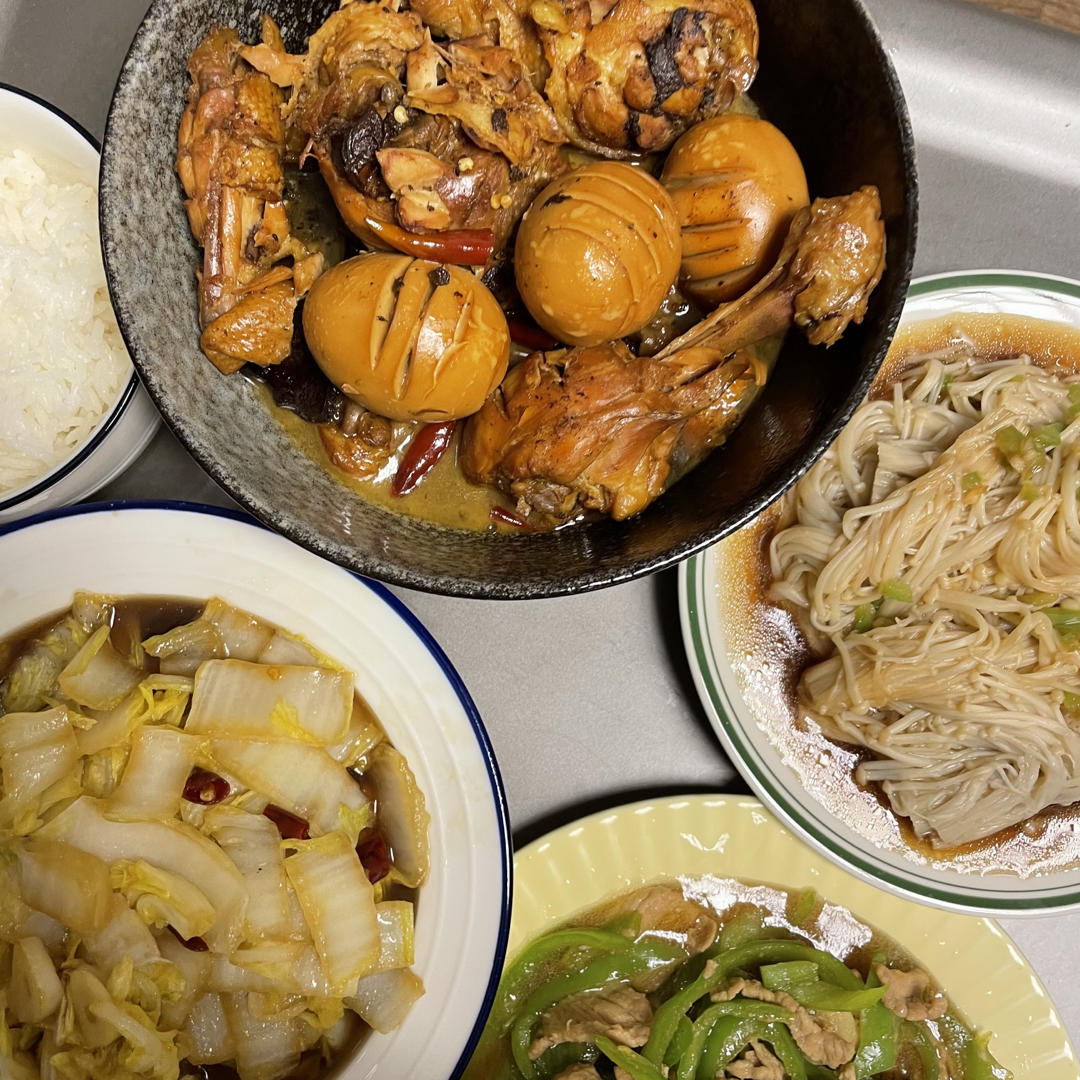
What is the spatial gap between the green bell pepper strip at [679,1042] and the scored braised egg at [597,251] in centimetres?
126

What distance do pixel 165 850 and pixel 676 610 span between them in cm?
95

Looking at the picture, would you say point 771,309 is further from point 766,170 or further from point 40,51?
point 40,51

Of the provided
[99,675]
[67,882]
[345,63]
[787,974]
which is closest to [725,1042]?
[787,974]

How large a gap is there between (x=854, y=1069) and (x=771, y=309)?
1417 millimetres

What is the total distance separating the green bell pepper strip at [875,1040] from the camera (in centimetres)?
167

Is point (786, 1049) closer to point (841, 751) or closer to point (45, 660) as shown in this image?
point (841, 751)

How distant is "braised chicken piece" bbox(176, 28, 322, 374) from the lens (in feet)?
3.49

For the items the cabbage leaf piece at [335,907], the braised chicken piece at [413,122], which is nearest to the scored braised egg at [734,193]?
the braised chicken piece at [413,122]

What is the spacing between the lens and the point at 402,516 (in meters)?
1.23

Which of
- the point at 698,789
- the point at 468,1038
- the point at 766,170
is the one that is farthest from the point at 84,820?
the point at 766,170

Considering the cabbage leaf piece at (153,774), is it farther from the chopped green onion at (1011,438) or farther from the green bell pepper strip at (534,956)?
the chopped green onion at (1011,438)

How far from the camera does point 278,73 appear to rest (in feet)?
3.58

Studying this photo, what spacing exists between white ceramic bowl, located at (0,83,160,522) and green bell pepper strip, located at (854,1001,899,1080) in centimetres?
164

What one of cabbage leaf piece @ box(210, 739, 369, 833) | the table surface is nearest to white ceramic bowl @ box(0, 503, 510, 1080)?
cabbage leaf piece @ box(210, 739, 369, 833)
